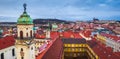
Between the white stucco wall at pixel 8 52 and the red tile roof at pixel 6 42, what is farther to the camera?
the red tile roof at pixel 6 42

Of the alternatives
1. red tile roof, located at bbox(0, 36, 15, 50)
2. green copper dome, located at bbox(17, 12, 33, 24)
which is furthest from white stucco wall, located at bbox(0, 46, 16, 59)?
green copper dome, located at bbox(17, 12, 33, 24)

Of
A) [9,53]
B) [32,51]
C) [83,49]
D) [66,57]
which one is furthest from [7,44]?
[83,49]

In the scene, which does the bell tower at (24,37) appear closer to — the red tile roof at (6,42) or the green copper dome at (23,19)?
the green copper dome at (23,19)

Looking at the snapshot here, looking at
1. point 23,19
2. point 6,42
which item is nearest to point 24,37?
point 23,19

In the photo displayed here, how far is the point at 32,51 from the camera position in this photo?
2972 centimetres

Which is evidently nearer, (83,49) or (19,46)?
(19,46)

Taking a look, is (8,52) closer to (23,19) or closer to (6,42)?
(6,42)

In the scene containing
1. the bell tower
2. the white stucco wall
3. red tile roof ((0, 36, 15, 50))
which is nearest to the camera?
the bell tower

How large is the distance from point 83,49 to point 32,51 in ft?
138

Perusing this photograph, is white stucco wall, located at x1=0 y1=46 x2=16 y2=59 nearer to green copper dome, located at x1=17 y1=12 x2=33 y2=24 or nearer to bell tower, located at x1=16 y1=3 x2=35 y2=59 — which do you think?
bell tower, located at x1=16 y1=3 x2=35 y2=59

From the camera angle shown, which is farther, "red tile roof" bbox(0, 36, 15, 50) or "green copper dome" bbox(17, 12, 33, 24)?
"red tile roof" bbox(0, 36, 15, 50)

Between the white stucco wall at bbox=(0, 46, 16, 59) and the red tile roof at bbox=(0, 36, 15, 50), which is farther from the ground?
the red tile roof at bbox=(0, 36, 15, 50)

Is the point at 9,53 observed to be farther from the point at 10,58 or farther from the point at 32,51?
the point at 32,51

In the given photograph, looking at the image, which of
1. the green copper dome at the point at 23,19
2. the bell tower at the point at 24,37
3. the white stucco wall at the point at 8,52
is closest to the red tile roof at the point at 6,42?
the white stucco wall at the point at 8,52
